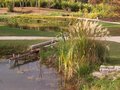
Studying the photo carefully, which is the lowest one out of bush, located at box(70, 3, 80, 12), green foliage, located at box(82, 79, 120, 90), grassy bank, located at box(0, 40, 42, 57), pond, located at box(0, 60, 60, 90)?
bush, located at box(70, 3, 80, 12)

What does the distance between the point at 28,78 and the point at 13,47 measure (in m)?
6.44

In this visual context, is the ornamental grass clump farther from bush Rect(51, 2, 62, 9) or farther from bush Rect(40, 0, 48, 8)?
bush Rect(40, 0, 48, 8)

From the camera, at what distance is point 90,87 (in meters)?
13.1

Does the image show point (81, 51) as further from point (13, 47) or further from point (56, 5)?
Result: point (56, 5)

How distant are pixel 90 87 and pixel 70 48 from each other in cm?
251

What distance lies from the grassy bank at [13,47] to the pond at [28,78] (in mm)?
2501

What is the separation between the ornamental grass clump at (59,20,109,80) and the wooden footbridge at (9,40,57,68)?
10.9 ft

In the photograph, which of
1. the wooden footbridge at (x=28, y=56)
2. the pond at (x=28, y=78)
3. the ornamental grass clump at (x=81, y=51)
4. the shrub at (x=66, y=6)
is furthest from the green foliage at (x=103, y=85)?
the shrub at (x=66, y=6)

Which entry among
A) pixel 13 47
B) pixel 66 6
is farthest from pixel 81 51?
pixel 66 6

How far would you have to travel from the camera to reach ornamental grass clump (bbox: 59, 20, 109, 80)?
14.9m

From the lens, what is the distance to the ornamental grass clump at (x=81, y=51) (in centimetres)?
1488

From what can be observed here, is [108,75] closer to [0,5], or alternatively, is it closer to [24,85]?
[24,85]

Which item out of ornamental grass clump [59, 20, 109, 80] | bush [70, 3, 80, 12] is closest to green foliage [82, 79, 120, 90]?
ornamental grass clump [59, 20, 109, 80]

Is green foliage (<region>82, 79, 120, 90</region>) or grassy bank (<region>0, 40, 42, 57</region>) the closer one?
green foliage (<region>82, 79, 120, 90</region>)
